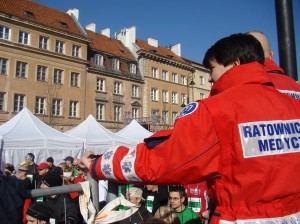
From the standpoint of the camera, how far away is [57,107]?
34.6 metres

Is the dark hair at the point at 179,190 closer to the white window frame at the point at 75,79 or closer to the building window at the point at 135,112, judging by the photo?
the white window frame at the point at 75,79

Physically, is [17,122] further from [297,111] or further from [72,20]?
[72,20]

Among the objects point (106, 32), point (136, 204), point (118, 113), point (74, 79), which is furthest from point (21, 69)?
point (136, 204)

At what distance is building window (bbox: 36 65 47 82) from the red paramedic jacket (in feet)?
110

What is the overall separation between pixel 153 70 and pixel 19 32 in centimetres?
1867

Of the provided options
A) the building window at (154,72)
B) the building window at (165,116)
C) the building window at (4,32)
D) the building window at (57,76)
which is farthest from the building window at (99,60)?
the building window at (165,116)

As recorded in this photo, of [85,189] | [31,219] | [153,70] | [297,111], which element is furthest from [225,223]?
[153,70]

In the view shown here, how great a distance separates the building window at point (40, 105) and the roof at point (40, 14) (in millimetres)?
7452

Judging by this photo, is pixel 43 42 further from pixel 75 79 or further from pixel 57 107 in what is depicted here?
pixel 57 107

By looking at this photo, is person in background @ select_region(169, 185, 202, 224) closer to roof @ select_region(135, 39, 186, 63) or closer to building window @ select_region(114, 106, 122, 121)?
building window @ select_region(114, 106, 122, 121)

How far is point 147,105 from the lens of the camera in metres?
43.4

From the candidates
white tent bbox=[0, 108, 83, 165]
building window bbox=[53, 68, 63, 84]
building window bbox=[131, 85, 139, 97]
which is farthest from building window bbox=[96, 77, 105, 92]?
white tent bbox=[0, 108, 83, 165]

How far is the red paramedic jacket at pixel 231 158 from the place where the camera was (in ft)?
4.91

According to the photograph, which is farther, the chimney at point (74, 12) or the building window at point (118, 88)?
the building window at point (118, 88)
